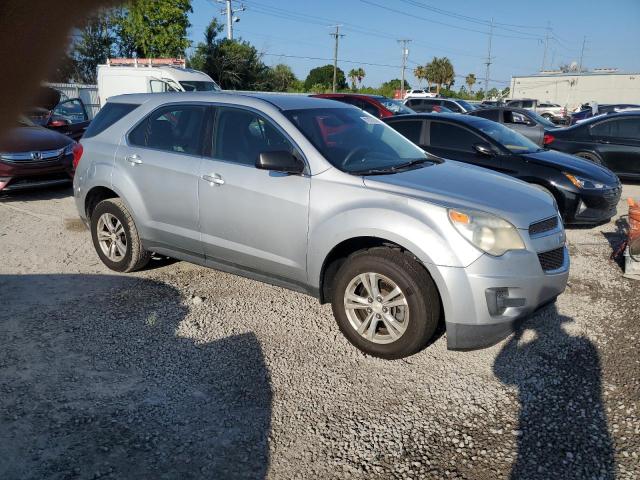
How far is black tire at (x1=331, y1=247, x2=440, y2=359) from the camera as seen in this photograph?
3.24 metres

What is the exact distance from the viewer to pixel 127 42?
92 centimetres

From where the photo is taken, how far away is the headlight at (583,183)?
6.45 m

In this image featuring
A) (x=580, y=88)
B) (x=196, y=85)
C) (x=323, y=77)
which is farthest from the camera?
(x=323, y=77)

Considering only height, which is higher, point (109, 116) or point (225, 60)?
point (225, 60)

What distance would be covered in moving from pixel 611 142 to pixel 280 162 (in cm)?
873

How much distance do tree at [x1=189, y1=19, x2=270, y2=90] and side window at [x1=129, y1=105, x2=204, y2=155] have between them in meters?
34.5

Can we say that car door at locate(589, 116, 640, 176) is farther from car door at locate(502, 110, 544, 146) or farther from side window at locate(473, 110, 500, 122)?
side window at locate(473, 110, 500, 122)

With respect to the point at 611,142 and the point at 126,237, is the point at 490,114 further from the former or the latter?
the point at 126,237

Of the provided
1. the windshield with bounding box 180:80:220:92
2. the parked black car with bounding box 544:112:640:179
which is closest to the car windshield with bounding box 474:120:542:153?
the parked black car with bounding box 544:112:640:179

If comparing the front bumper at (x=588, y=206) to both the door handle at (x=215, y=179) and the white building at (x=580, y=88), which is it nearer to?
the door handle at (x=215, y=179)

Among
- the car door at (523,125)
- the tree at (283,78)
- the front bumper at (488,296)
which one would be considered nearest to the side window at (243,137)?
the front bumper at (488,296)

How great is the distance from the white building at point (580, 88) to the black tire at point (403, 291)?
169ft

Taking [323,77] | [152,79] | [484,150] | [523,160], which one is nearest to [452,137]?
[484,150]

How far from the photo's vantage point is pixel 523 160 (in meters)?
6.74
